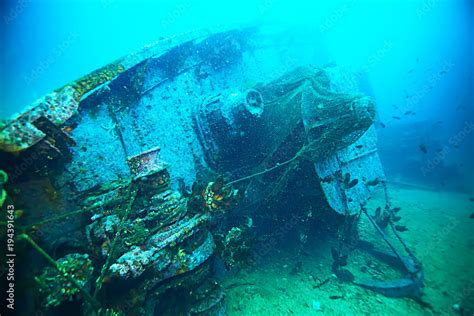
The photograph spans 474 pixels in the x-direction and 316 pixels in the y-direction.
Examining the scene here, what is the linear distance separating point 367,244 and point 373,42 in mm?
65329

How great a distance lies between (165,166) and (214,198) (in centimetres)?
84

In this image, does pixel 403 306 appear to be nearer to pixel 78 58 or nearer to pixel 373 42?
pixel 78 58

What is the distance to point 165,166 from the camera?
12.7ft

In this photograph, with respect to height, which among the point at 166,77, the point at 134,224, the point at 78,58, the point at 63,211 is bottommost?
the point at 134,224

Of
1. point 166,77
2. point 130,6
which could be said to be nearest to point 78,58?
point 130,6

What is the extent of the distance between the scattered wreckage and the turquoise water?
0.8 inches

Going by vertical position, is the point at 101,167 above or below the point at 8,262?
above

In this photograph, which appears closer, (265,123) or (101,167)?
(101,167)

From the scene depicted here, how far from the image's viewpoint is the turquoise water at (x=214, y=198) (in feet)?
10.7

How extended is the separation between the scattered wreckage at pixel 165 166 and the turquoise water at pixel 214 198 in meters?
0.02

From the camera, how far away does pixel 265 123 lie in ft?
18.2

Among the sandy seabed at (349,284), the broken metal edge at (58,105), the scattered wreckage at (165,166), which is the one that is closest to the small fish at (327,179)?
the scattered wreckage at (165,166)

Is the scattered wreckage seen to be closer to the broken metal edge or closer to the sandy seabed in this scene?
the broken metal edge

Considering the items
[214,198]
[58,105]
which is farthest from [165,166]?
[58,105]
